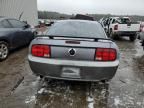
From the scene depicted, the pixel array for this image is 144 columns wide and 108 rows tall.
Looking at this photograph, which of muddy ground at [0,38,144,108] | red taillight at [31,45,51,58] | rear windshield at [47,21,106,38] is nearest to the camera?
muddy ground at [0,38,144,108]

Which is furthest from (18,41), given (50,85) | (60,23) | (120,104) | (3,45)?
(120,104)

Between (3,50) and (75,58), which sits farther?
(3,50)

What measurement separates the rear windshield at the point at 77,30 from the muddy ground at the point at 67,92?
44.6 inches

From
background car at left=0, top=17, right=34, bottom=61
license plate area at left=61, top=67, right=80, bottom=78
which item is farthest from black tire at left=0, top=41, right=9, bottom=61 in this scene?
license plate area at left=61, top=67, right=80, bottom=78

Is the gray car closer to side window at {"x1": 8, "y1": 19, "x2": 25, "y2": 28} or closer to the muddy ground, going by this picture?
the muddy ground

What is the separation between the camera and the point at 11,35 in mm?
8312

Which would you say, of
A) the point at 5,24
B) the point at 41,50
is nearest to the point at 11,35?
the point at 5,24

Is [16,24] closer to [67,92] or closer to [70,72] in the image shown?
[67,92]

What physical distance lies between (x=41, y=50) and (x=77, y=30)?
4.14 ft

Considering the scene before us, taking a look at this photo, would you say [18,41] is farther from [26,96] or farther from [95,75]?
[95,75]

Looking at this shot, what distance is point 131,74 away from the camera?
6.49m

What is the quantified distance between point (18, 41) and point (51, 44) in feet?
16.0

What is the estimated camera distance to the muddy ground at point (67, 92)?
4.31 meters

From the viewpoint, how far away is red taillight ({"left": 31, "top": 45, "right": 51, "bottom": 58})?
4.47 meters
